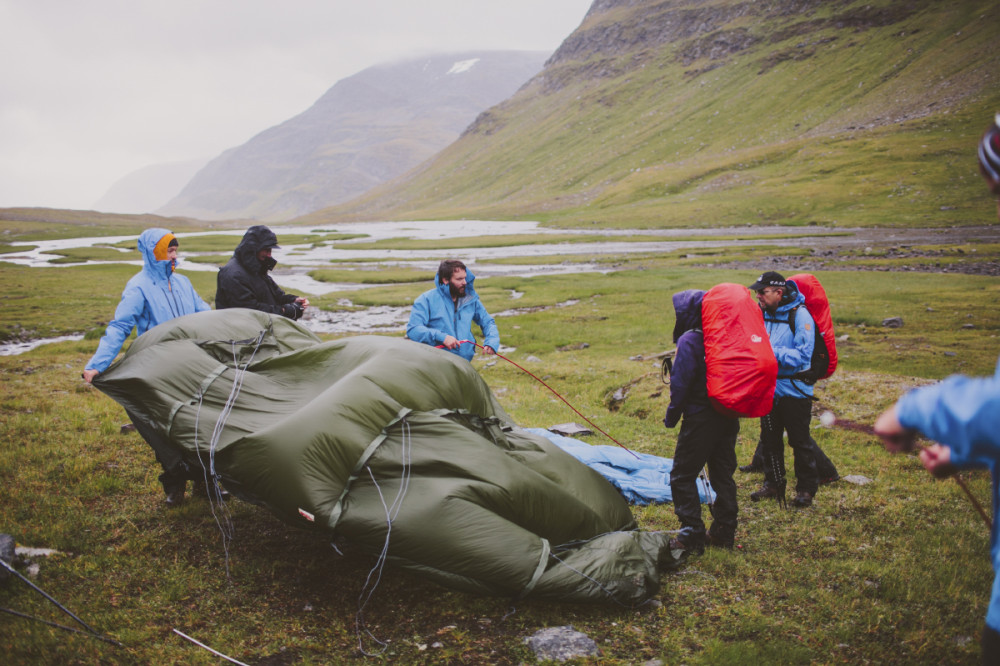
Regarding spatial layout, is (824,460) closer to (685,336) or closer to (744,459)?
(744,459)

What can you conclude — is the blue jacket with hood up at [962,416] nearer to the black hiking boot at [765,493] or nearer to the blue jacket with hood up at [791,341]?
the blue jacket with hood up at [791,341]

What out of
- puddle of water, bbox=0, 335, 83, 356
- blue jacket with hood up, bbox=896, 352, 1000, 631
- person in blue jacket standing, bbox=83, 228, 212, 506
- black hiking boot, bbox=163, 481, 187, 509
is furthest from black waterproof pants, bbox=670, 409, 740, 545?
puddle of water, bbox=0, 335, 83, 356

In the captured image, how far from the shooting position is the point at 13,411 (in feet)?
34.3

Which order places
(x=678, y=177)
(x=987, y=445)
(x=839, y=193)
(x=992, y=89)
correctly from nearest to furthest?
(x=987, y=445) < (x=839, y=193) < (x=992, y=89) < (x=678, y=177)

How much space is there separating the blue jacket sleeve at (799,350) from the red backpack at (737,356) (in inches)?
76.3

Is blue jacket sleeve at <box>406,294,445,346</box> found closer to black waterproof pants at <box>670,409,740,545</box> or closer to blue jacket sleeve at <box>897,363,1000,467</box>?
black waterproof pants at <box>670,409,740,545</box>

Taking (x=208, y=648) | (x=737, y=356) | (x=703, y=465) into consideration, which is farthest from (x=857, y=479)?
(x=208, y=648)

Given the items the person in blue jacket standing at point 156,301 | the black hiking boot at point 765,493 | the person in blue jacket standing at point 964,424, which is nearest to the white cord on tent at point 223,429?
the person in blue jacket standing at point 156,301

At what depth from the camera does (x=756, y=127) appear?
116 meters

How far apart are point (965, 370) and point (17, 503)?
19.2 metres

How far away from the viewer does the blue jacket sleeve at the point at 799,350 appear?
7.51m

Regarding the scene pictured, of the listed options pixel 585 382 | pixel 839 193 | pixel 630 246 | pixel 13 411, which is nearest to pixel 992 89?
pixel 839 193

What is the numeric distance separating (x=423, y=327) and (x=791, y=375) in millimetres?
5483

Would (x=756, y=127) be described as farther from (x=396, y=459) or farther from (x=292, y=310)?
(x=396, y=459)
